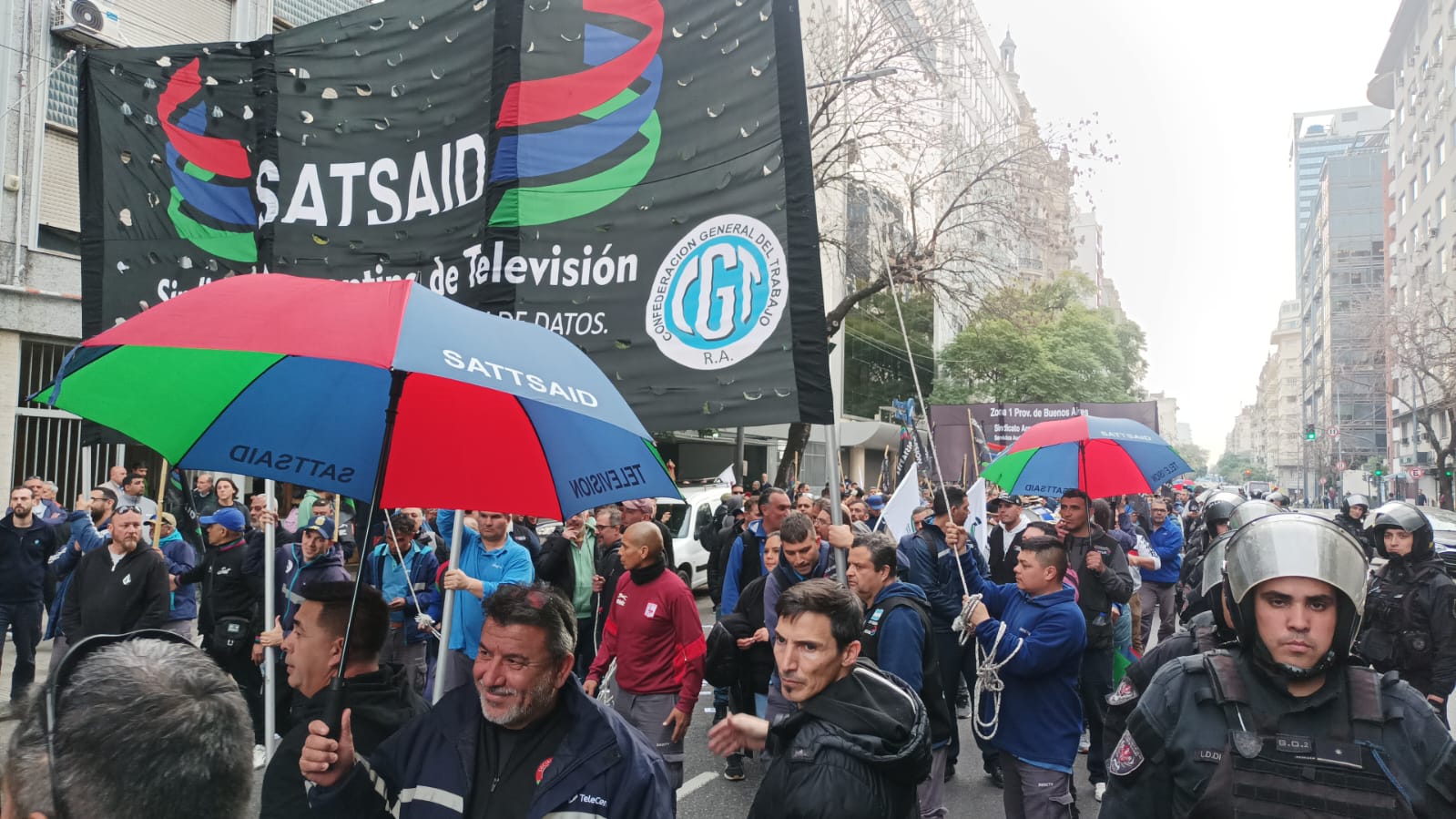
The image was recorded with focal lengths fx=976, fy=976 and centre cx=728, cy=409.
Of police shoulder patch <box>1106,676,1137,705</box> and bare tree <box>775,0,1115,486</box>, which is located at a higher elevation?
bare tree <box>775,0,1115,486</box>

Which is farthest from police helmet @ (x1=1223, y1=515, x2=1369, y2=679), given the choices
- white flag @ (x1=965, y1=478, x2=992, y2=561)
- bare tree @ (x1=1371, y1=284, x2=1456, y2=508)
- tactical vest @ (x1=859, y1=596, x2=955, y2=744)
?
bare tree @ (x1=1371, y1=284, x2=1456, y2=508)

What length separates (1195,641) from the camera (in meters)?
3.99

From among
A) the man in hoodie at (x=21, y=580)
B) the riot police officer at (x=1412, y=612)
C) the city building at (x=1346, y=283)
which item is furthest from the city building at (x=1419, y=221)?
the man in hoodie at (x=21, y=580)

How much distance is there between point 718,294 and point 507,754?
202 cm

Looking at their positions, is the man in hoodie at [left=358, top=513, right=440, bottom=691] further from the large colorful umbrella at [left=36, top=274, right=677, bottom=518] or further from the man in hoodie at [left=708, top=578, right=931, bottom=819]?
the man in hoodie at [left=708, top=578, right=931, bottom=819]

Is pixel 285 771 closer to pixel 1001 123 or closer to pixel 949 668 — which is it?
pixel 949 668

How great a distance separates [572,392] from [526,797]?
1.09 metres

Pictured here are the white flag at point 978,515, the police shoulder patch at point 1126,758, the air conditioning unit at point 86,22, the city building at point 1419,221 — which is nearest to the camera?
the police shoulder patch at point 1126,758

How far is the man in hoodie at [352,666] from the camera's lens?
310 cm

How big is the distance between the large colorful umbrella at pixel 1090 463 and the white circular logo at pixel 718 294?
3.69m

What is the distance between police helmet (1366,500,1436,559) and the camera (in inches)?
230

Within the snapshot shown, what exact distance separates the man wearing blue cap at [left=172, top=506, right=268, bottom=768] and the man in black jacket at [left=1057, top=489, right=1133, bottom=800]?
5673mm

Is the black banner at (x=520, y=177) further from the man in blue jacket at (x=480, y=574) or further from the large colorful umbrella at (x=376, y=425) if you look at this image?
the man in blue jacket at (x=480, y=574)

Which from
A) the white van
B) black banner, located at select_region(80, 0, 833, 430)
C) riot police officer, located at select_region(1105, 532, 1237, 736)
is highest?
black banner, located at select_region(80, 0, 833, 430)
